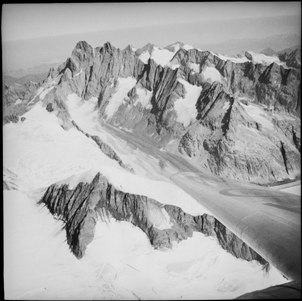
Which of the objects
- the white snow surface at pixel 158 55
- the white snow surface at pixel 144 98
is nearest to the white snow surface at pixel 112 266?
the white snow surface at pixel 144 98

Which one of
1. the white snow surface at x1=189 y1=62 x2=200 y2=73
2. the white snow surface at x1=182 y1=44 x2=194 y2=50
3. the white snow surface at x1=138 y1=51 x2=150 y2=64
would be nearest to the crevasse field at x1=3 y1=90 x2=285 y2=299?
the white snow surface at x1=138 y1=51 x2=150 y2=64

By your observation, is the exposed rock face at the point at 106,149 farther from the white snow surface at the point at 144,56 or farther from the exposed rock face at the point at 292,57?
the exposed rock face at the point at 292,57

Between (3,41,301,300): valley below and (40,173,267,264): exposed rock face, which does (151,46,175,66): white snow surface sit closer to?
(3,41,301,300): valley below

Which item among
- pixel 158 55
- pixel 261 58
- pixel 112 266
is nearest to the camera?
pixel 112 266

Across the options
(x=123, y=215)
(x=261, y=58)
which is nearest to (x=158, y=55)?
(x=261, y=58)

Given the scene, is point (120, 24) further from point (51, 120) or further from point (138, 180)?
point (138, 180)

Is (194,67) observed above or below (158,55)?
below

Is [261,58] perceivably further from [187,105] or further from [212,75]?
[187,105]
